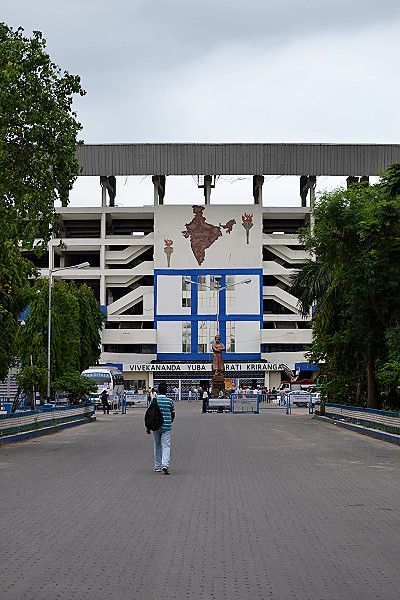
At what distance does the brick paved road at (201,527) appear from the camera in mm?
6742

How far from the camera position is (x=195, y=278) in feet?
303

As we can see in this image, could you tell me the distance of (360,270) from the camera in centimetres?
3114

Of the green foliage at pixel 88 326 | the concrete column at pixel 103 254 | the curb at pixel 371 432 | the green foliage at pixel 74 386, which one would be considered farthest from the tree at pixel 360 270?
the concrete column at pixel 103 254

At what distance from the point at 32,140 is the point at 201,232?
2771 inches

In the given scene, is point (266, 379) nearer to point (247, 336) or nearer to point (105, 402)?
point (247, 336)

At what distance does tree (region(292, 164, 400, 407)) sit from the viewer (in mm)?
28453

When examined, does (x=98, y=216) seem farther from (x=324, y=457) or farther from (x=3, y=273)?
(x=324, y=457)

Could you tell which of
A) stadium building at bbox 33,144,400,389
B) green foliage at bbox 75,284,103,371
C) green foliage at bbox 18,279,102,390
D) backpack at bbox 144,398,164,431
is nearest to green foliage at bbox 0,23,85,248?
backpack at bbox 144,398,164,431

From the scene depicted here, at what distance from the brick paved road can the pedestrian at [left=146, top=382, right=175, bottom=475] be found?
513mm

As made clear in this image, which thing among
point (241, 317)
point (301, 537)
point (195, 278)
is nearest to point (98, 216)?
Result: point (195, 278)

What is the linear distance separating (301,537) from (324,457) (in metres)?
11.0

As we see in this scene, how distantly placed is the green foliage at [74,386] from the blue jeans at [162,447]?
2693cm

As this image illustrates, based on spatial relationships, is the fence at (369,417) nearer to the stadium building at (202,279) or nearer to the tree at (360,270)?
the tree at (360,270)

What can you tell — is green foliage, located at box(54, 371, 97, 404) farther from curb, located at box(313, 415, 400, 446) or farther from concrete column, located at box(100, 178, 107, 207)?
concrete column, located at box(100, 178, 107, 207)
